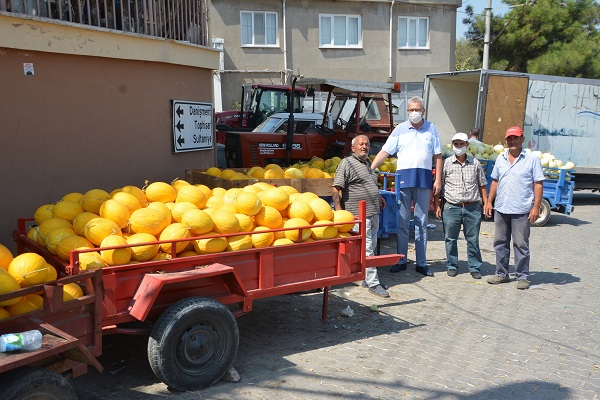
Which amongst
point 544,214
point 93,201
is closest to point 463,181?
point 93,201

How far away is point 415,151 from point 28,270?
17.3ft

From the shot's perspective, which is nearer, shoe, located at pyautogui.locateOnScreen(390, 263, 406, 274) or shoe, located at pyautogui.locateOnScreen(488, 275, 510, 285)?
shoe, located at pyautogui.locateOnScreen(488, 275, 510, 285)

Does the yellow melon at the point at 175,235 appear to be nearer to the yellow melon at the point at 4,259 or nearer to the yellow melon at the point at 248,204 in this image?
the yellow melon at the point at 248,204

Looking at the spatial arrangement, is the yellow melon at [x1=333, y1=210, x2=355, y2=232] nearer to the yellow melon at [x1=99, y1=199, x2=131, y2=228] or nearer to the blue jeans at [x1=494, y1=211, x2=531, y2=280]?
the yellow melon at [x1=99, y1=199, x2=131, y2=228]

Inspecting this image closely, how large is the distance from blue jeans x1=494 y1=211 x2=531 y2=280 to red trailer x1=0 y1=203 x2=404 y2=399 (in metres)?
2.83

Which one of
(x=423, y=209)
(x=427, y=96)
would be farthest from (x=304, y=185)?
(x=427, y=96)

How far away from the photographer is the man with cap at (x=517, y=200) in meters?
7.33

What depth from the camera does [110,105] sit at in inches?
300

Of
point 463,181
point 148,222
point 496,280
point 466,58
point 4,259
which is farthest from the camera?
point 466,58

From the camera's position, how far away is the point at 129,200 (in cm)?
493

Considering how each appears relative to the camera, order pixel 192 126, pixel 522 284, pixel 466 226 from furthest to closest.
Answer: pixel 192 126, pixel 466 226, pixel 522 284

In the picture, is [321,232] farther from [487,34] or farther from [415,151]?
[487,34]

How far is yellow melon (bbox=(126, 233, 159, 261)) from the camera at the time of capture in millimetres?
4344

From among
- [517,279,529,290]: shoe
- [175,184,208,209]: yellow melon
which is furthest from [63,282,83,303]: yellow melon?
[517,279,529,290]: shoe
